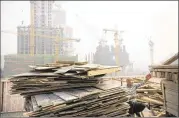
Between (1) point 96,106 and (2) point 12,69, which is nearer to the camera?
(1) point 96,106

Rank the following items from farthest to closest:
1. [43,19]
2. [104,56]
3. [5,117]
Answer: [104,56] → [43,19] → [5,117]

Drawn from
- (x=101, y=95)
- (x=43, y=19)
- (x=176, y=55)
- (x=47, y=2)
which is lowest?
(x=101, y=95)

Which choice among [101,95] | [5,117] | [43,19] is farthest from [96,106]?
[43,19]

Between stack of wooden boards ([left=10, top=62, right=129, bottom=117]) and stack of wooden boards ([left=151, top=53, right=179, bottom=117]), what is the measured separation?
1704 mm

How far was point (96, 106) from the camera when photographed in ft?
12.3

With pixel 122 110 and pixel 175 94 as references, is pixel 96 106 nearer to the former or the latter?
pixel 122 110

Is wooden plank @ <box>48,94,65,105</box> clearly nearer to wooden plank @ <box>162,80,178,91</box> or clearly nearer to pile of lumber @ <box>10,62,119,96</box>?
pile of lumber @ <box>10,62,119,96</box>

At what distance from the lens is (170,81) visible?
5840 mm

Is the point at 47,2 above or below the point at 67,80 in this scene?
above

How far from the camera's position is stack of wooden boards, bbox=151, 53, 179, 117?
5.26m

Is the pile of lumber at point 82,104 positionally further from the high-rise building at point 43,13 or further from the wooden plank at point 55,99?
the high-rise building at point 43,13

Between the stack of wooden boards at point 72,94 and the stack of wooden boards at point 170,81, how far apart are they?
1704 mm

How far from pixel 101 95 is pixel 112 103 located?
36 centimetres

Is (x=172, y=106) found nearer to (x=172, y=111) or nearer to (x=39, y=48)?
(x=172, y=111)
